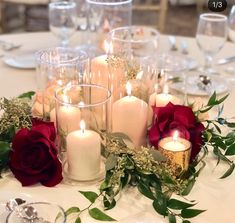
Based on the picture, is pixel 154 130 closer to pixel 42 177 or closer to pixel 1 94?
pixel 42 177

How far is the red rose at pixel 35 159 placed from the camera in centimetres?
84

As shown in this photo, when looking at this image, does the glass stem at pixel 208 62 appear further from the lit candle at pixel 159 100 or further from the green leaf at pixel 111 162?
the green leaf at pixel 111 162

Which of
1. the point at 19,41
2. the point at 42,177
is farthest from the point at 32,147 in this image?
the point at 19,41

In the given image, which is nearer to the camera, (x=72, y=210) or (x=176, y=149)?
(x=72, y=210)

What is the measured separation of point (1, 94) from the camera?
1.29 meters

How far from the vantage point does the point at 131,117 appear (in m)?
0.92

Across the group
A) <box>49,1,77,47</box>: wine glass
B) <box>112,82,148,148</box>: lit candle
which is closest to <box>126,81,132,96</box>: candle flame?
<box>112,82,148,148</box>: lit candle

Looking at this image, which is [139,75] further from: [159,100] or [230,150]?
[230,150]

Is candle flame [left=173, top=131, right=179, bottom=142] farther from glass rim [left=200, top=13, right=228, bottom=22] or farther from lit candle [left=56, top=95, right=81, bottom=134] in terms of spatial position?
glass rim [left=200, top=13, right=228, bottom=22]

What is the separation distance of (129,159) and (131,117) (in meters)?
0.12

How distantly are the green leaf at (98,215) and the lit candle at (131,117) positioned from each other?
21 centimetres

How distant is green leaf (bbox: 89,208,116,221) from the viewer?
2.50 ft

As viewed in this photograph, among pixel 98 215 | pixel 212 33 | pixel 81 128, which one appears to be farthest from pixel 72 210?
pixel 212 33

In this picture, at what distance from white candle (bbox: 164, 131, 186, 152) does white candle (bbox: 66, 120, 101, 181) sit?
129 mm
